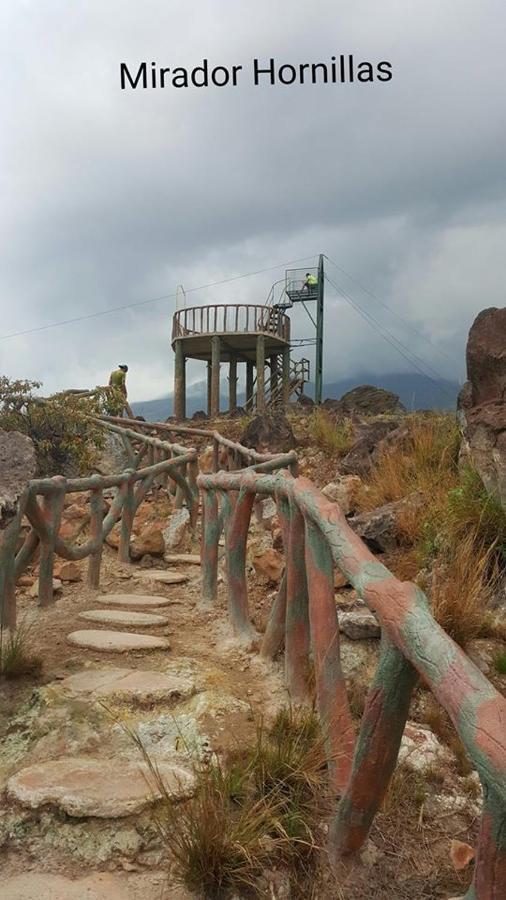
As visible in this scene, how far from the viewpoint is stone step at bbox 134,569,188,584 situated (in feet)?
17.9

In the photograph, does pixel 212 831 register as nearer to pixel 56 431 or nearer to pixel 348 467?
pixel 348 467

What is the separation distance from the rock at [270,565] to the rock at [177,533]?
5.73 feet

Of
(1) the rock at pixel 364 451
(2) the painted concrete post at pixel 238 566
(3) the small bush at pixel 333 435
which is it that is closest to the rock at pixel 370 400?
(3) the small bush at pixel 333 435

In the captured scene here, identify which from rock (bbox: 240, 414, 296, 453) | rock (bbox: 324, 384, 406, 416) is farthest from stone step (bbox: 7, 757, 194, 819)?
rock (bbox: 324, 384, 406, 416)

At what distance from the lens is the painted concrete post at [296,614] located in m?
2.70

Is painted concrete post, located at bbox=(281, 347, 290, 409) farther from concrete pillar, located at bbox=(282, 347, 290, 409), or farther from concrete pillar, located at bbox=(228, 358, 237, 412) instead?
concrete pillar, located at bbox=(228, 358, 237, 412)

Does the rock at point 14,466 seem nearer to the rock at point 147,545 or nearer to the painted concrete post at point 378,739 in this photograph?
the painted concrete post at point 378,739

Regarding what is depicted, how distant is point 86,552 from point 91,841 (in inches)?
112

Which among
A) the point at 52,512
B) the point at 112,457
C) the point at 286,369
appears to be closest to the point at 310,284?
the point at 286,369

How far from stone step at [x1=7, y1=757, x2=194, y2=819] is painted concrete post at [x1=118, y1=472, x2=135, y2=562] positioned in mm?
3568

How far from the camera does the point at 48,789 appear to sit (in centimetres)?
215

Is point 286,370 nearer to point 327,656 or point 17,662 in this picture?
point 17,662

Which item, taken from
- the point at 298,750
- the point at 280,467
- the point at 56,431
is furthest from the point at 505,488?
the point at 56,431

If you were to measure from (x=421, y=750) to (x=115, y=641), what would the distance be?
63.4 inches
